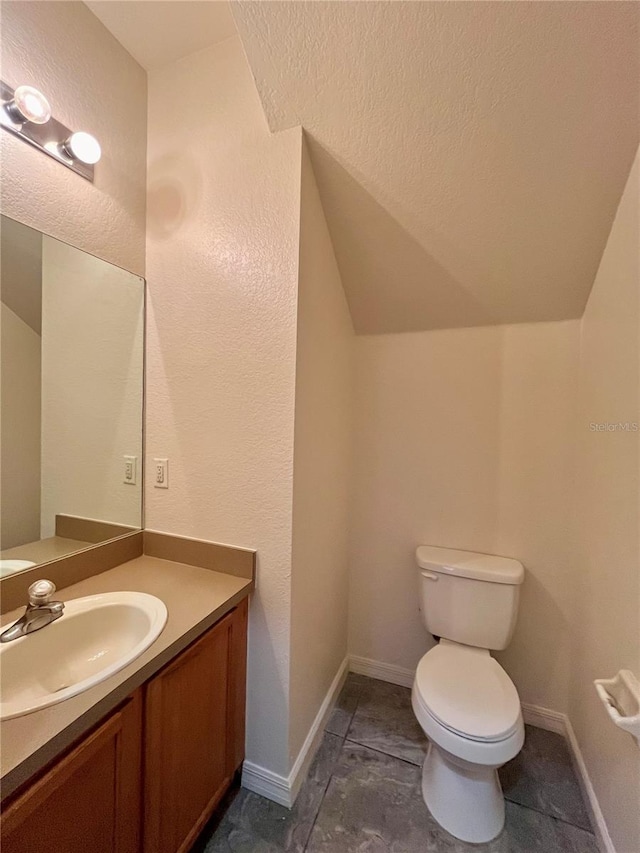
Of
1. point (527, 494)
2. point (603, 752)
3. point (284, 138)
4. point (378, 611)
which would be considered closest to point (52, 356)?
point (284, 138)

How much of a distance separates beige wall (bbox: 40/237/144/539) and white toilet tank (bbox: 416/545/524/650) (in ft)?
4.38

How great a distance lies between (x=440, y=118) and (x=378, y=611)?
2.12 m

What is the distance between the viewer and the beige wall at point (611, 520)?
96 centimetres

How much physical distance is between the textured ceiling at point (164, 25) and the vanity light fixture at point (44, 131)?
459mm

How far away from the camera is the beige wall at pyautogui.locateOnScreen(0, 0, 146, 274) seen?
0.99 m

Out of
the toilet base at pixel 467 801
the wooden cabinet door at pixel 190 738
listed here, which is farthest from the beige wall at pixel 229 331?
the toilet base at pixel 467 801

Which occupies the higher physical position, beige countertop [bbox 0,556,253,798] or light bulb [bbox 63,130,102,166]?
light bulb [bbox 63,130,102,166]

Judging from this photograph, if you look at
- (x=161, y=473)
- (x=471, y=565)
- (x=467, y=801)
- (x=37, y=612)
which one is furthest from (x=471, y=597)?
(x=37, y=612)

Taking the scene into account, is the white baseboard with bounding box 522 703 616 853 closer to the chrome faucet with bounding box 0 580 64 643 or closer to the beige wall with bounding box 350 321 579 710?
the beige wall with bounding box 350 321 579 710

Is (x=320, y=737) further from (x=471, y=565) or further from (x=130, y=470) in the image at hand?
(x=130, y=470)

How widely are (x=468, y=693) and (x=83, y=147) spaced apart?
2322mm

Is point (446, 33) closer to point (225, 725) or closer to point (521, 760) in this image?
point (225, 725)

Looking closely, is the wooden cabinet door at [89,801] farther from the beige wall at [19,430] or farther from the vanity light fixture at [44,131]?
the vanity light fixture at [44,131]

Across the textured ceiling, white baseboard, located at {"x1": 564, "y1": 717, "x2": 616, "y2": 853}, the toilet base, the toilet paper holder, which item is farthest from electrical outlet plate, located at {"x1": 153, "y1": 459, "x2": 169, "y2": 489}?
white baseboard, located at {"x1": 564, "y1": 717, "x2": 616, "y2": 853}
